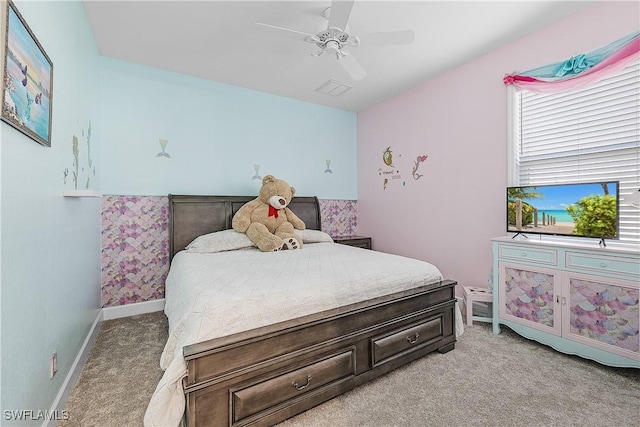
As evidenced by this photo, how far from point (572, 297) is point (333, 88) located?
3.29m

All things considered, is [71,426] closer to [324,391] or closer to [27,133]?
[324,391]

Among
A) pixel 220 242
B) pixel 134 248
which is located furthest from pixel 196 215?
pixel 134 248

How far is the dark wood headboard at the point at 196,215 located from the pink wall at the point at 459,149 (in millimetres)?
2150

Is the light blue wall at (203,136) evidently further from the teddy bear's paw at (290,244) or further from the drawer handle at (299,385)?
the drawer handle at (299,385)

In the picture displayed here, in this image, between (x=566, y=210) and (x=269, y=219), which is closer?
(x=566, y=210)

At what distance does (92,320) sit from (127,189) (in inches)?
53.0

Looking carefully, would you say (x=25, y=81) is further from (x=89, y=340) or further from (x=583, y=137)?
(x=583, y=137)

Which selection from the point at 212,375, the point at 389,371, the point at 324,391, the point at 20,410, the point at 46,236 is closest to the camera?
the point at 20,410

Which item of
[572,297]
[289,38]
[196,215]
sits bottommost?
[572,297]

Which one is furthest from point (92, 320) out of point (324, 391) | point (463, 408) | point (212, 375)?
point (463, 408)

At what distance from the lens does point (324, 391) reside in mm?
1623

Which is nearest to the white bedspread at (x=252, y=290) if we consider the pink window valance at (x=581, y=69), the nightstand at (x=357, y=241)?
the nightstand at (x=357, y=241)

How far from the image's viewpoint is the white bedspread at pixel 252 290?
50.3 inches

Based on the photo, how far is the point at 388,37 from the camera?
209cm
